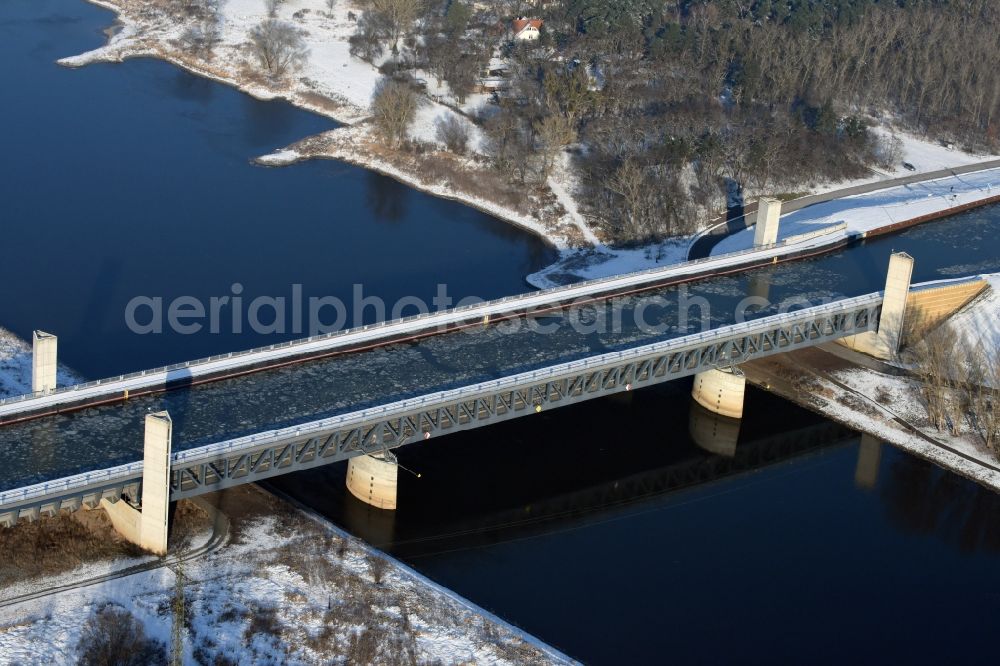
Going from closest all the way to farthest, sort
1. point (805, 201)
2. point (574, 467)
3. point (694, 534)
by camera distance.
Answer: point (694, 534), point (574, 467), point (805, 201)

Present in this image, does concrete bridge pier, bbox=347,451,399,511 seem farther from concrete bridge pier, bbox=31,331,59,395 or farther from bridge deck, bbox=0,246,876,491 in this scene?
concrete bridge pier, bbox=31,331,59,395

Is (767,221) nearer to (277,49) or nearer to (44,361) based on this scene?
(44,361)

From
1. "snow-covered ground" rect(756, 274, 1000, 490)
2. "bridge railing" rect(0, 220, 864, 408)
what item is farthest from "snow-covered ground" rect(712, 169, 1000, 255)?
"snow-covered ground" rect(756, 274, 1000, 490)

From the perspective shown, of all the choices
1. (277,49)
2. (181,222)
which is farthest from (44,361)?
(277,49)

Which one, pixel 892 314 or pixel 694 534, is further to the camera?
pixel 892 314

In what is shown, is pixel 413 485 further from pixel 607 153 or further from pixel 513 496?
pixel 607 153

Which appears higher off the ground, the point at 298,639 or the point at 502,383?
the point at 502,383

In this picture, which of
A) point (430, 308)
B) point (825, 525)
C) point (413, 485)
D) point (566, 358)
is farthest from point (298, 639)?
point (430, 308)
